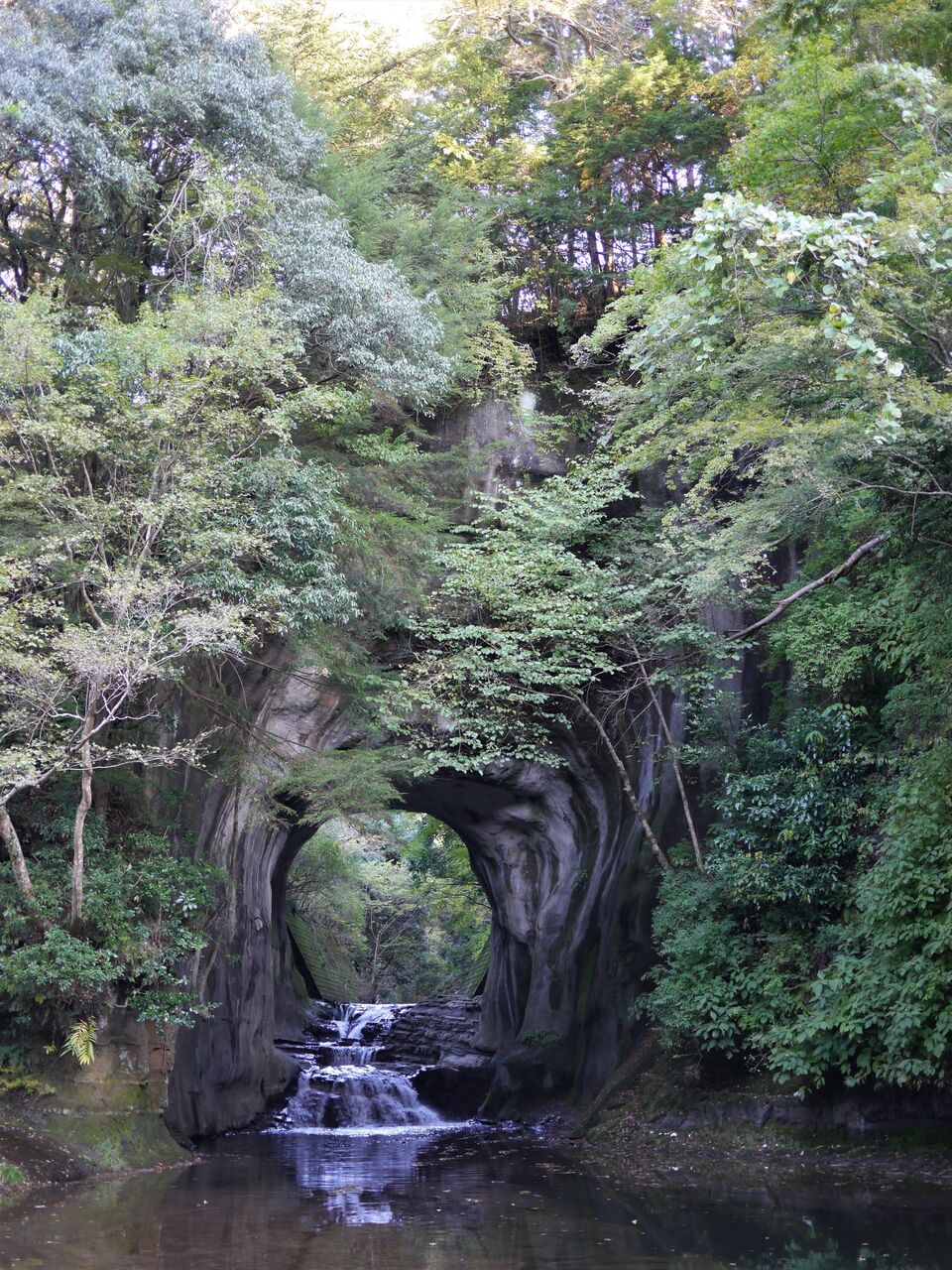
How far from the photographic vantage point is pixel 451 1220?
7.19 meters

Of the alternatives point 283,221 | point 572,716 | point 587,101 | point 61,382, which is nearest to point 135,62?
point 283,221

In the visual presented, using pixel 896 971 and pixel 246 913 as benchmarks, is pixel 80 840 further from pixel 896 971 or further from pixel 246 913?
pixel 896 971

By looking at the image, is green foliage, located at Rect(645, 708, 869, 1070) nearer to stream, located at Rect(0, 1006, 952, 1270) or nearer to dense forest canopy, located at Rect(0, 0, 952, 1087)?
dense forest canopy, located at Rect(0, 0, 952, 1087)

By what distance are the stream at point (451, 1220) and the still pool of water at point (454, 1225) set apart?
1 cm

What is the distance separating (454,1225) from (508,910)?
1143 cm

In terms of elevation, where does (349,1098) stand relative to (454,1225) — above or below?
below

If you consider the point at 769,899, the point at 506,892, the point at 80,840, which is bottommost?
the point at 506,892

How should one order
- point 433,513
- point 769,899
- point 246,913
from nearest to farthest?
1. point 769,899
2. point 433,513
3. point 246,913

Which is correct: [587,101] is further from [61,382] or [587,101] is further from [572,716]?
[61,382]

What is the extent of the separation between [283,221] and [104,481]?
137 inches

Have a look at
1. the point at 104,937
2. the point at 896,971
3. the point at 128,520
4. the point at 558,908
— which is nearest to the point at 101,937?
the point at 104,937

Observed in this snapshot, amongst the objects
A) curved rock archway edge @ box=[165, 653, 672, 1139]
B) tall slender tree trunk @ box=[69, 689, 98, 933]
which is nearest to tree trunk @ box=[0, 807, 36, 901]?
tall slender tree trunk @ box=[69, 689, 98, 933]

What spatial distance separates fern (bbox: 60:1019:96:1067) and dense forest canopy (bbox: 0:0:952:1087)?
0.67 feet

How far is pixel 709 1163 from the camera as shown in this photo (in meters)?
9.72
